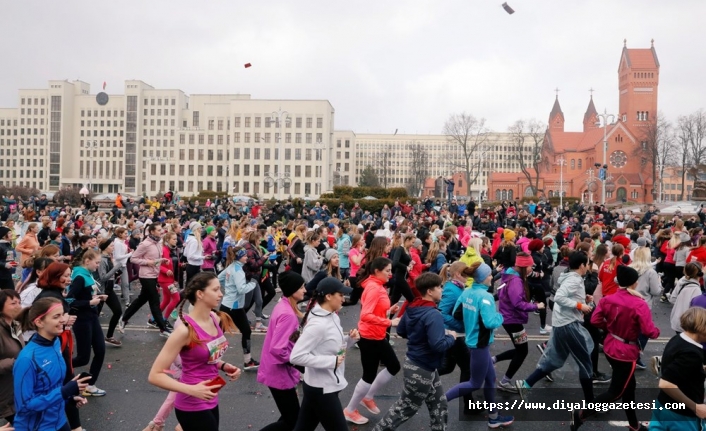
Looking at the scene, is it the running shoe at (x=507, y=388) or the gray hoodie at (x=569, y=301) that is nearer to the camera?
the gray hoodie at (x=569, y=301)

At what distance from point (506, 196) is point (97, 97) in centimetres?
7881

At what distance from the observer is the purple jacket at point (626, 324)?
214 inches

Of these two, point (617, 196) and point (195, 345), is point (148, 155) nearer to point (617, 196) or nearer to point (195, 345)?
point (617, 196)

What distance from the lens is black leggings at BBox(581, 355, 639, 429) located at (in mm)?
5477

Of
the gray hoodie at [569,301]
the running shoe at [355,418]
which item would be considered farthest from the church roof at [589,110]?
the running shoe at [355,418]

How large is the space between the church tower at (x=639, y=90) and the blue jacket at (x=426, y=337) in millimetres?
82968

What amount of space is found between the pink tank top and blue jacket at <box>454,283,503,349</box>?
106 inches

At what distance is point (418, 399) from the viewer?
16.4ft

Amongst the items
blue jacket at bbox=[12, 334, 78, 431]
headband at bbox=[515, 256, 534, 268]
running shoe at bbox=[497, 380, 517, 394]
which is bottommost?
running shoe at bbox=[497, 380, 517, 394]

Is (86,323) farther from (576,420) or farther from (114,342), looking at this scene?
(576,420)

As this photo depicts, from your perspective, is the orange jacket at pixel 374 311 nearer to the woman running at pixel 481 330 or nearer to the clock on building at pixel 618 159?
the woman running at pixel 481 330

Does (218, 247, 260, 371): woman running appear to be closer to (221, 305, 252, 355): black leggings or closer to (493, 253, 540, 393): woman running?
(221, 305, 252, 355): black leggings

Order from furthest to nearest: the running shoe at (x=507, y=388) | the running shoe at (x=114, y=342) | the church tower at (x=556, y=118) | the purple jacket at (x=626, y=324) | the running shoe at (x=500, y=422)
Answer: the church tower at (x=556, y=118) → the running shoe at (x=114, y=342) → the running shoe at (x=507, y=388) → the running shoe at (x=500, y=422) → the purple jacket at (x=626, y=324)

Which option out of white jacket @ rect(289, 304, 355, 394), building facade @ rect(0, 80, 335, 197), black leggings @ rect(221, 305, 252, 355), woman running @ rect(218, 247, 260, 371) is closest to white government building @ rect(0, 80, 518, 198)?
building facade @ rect(0, 80, 335, 197)
